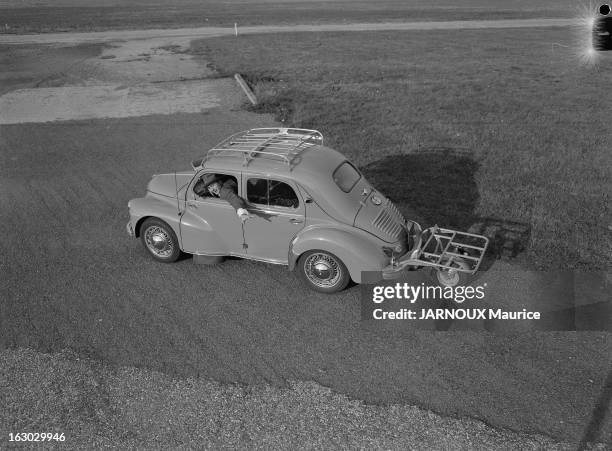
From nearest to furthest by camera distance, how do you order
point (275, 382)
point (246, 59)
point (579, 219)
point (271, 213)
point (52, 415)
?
1. point (52, 415)
2. point (275, 382)
3. point (271, 213)
4. point (579, 219)
5. point (246, 59)

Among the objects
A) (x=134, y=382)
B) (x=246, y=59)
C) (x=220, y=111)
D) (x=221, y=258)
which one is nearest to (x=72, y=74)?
(x=246, y=59)

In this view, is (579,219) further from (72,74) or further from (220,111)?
(72,74)

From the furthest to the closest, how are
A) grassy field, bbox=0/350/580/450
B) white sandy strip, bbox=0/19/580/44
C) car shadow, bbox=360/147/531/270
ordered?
white sandy strip, bbox=0/19/580/44, car shadow, bbox=360/147/531/270, grassy field, bbox=0/350/580/450

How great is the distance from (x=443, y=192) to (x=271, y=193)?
5.06 m

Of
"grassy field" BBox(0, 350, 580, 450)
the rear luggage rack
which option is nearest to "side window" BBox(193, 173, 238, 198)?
"grassy field" BBox(0, 350, 580, 450)

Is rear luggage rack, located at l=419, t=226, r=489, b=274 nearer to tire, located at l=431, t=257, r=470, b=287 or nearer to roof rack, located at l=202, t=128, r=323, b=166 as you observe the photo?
tire, located at l=431, t=257, r=470, b=287

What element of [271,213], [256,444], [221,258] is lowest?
[256,444]

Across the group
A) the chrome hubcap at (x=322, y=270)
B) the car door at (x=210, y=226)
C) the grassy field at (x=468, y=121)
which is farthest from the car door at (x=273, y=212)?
the grassy field at (x=468, y=121)

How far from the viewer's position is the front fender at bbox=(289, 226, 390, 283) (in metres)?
7.14

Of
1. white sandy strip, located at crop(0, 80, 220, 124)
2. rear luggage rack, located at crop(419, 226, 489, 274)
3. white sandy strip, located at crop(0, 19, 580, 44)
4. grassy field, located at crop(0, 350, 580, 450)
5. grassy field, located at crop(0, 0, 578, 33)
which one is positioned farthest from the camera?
grassy field, located at crop(0, 0, 578, 33)

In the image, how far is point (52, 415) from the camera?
577 centimetres

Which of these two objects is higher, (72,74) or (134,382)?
(72,74)

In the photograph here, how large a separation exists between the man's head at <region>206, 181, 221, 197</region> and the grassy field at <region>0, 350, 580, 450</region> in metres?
2.87

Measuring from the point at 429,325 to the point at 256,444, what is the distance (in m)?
2.97
